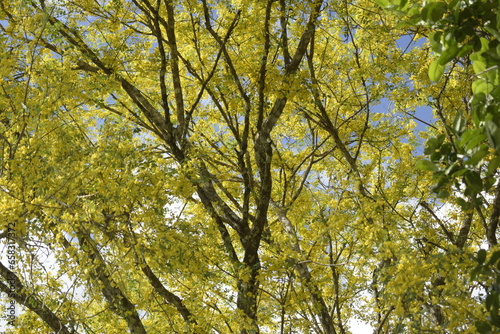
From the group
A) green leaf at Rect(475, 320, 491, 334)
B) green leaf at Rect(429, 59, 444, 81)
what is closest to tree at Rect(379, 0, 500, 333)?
green leaf at Rect(429, 59, 444, 81)

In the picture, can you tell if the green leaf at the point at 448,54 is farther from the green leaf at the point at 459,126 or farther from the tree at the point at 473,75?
the green leaf at the point at 459,126

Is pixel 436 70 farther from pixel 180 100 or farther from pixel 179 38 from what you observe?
pixel 179 38

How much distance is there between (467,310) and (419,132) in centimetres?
438

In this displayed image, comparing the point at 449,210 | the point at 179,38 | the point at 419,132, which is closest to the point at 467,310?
the point at 449,210

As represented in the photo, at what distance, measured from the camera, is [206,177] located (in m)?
5.26

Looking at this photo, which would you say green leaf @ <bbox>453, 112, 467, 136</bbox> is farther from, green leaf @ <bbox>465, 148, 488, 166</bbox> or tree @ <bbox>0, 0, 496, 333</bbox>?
tree @ <bbox>0, 0, 496, 333</bbox>

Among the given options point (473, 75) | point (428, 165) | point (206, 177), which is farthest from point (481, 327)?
point (206, 177)

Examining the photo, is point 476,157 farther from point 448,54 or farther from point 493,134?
point 448,54

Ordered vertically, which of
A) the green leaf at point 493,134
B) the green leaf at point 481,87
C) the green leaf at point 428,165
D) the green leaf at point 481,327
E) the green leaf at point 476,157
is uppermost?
the green leaf at point 481,87

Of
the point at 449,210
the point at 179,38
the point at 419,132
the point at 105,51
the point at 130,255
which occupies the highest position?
the point at 179,38

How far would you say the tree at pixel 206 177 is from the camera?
4.30 meters

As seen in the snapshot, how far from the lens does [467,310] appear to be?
153 inches

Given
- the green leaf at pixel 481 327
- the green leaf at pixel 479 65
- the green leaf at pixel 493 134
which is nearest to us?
the green leaf at pixel 493 134

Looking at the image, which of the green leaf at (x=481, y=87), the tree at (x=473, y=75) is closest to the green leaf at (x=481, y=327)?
the tree at (x=473, y=75)
